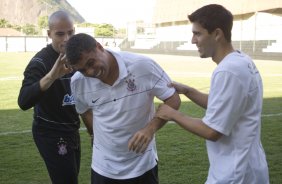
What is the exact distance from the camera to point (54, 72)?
3.13 meters

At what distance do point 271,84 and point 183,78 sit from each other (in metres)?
4.14

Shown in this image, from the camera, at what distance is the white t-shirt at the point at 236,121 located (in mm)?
2354

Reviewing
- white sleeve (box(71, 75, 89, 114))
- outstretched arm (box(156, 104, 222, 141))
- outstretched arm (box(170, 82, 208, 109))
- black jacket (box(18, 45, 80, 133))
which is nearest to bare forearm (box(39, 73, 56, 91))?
white sleeve (box(71, 75, 89, 114))

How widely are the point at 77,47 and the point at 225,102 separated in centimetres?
87

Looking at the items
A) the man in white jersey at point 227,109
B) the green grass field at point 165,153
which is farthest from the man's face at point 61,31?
the green grass field at point 165,153

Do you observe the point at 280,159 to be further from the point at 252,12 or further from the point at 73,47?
the point at 252,12

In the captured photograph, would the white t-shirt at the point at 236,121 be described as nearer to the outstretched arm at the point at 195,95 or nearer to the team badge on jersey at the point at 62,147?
the outstretched arm at the point at 195,95


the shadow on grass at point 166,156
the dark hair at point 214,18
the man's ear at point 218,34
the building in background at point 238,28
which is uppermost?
the building in background at point 238,28

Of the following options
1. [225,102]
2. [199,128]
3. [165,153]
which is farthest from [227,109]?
[165,153]

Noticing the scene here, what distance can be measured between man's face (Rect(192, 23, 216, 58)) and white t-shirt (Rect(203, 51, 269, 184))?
0.40ft

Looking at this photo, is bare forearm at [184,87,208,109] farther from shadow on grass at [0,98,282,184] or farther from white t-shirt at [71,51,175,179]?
shadow on grass at [0,98,282,184]

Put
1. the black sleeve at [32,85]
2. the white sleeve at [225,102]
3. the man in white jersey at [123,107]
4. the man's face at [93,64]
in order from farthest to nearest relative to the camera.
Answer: the black sleeve at [32,85], the man in white jersey at [123,107], the man's face at [93,64], the white sleeve at [225,102]

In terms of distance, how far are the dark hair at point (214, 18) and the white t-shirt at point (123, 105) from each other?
0.63 metres

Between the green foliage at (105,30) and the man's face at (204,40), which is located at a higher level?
the green foliage at (105,30)
